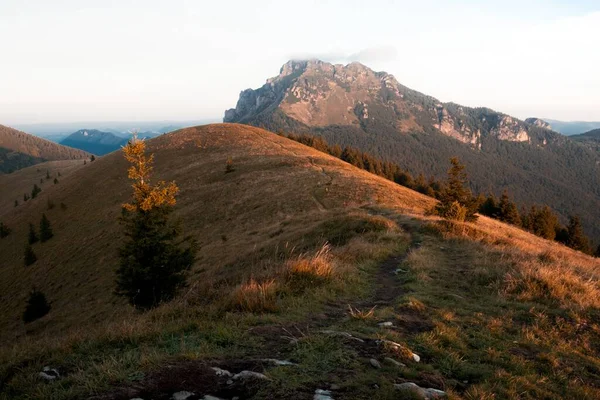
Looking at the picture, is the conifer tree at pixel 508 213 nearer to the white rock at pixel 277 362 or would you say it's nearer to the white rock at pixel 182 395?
the white rock at pixel 277 362

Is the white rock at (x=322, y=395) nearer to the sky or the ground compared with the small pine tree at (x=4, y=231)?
nearer to the sky

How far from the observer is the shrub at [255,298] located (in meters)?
6.95

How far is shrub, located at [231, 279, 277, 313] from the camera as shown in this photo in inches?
274

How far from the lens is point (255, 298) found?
23.2 ft

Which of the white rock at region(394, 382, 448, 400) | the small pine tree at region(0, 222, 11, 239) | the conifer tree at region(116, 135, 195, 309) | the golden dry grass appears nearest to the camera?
the white rock at region(394, 382, 448, 400)

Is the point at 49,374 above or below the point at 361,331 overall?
above

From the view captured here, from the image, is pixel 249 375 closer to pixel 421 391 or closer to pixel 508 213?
pixel 421 391

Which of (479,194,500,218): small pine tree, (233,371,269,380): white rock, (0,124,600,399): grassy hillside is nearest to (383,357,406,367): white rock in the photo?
(0,124,600,399): grassy hillside

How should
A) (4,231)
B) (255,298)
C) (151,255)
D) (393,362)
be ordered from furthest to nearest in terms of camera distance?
(4,231), (151,255), (255,298), (393,362)

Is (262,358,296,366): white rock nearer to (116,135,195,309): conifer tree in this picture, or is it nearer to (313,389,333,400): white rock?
(313,389,333,400): white rock

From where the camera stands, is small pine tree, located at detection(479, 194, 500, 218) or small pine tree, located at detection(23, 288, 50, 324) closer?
small pine tree, located at detection(23, 288, 50, 324)

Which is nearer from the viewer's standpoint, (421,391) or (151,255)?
(421,391)

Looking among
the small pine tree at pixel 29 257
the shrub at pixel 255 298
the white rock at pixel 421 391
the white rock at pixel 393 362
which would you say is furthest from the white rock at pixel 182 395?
the small pine tree at pixel 29 257

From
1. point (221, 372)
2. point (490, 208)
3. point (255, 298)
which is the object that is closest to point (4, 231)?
point (255, 298)
